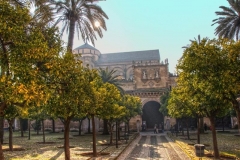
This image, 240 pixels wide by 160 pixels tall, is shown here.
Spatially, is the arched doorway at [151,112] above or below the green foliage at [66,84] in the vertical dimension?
below

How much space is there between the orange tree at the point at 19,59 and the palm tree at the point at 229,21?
18.6 m

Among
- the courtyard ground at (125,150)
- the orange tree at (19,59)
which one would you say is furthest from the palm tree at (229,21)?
the orange tree at (19,59)

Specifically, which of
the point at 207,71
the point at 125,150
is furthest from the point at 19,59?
the point at 125,150

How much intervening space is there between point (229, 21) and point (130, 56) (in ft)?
152

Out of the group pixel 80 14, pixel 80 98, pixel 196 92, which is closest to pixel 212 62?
pixel 196 92

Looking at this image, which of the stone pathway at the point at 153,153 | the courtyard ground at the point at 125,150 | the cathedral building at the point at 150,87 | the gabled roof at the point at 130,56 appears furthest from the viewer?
the gabled roof at the point at 130,56

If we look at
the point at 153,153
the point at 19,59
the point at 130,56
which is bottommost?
the point at 153,153

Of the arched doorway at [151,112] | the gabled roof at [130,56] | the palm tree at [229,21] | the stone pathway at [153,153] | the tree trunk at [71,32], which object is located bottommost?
the stone pathway at [153,153]

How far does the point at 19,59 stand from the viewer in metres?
7.19

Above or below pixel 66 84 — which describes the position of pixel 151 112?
below

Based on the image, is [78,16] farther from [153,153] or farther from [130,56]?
[130,56]

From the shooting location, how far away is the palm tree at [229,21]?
2122 centimetres

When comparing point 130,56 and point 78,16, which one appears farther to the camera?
point 130,56

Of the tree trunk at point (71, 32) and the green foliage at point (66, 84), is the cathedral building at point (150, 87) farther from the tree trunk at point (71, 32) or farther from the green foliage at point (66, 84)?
the green foliage at point (66, 84)
